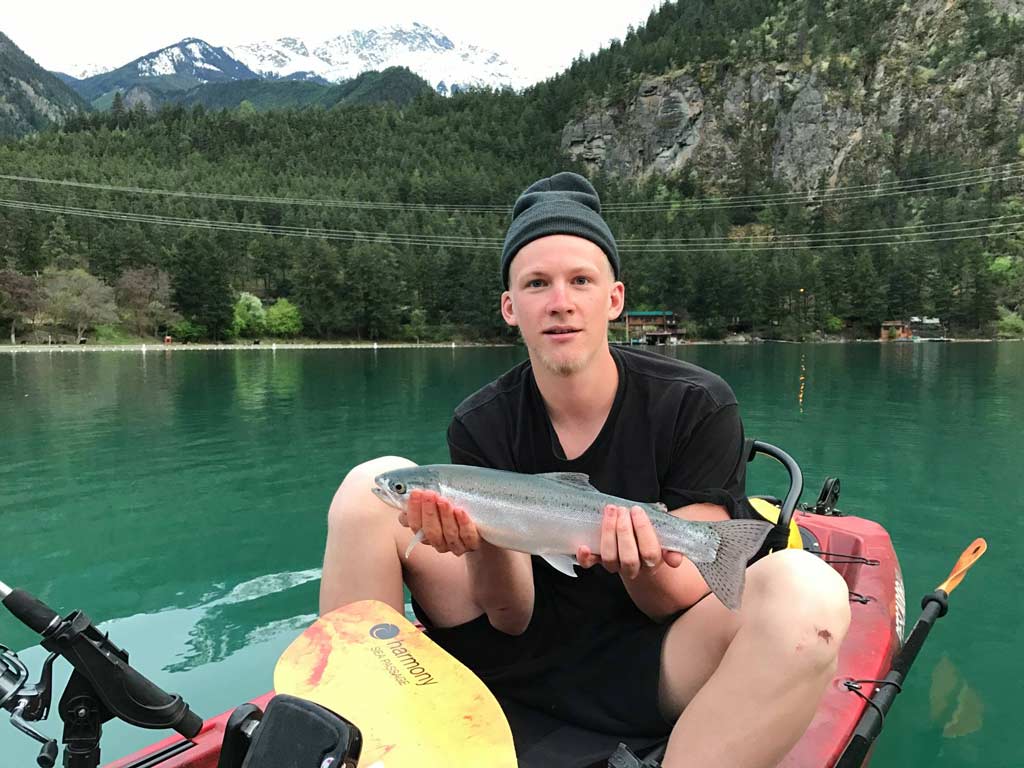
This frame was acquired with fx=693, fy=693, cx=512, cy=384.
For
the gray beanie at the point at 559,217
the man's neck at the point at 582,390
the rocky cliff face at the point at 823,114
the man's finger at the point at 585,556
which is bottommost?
the man's finger at the point at 585,556

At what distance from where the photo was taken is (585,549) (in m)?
2.47

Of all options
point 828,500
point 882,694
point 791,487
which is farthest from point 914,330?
point 882,694

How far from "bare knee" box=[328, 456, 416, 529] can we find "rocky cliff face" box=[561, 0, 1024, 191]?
14854cm

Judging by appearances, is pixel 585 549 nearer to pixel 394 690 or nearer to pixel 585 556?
pixel 585 556

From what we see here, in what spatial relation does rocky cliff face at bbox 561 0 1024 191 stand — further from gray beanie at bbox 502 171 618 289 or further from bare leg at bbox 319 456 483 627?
bare leg at bbox 319 456 483 627

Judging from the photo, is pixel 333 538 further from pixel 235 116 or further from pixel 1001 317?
pixel 235 116

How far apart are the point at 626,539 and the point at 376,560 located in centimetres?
126

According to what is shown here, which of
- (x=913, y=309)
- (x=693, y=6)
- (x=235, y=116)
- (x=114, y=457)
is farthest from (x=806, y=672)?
(x=693, y=6)

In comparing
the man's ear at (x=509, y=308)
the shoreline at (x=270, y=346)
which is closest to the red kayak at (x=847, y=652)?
the man's ear at (x=509, y=308)

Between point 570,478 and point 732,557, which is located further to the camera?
point 570,478

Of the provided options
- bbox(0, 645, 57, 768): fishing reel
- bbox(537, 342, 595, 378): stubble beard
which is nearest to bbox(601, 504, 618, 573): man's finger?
bbox(537, 342, 595, 378): stubble beard

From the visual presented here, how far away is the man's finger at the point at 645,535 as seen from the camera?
2.33 m

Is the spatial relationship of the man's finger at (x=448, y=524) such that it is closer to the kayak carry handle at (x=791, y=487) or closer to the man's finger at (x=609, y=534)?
the man's finger at (x=609, y=534)

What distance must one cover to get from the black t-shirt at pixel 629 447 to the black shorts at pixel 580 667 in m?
0.05
